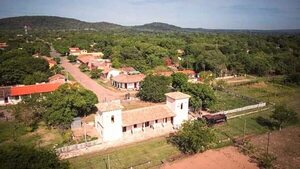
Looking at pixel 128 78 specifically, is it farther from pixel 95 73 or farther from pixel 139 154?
pixel 139 154

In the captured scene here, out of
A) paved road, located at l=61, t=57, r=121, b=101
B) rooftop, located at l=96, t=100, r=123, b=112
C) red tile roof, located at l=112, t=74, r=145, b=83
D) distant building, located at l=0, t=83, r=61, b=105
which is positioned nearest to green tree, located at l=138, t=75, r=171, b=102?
paved road, located at l=61, t=57, r=121, b=101

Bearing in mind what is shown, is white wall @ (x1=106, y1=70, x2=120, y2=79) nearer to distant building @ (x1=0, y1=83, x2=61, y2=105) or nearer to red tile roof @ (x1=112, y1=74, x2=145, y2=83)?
red tile roof @ (x1=112, y1=74, x2=145, y2=83)

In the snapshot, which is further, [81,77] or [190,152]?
[81,77]

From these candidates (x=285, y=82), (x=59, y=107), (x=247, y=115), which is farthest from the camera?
(x=285, y=82)

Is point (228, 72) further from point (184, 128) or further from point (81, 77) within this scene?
point (184, 128)

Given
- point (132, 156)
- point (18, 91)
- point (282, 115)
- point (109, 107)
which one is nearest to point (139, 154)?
point (132, 156)

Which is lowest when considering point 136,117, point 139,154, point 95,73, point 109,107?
point 139,154

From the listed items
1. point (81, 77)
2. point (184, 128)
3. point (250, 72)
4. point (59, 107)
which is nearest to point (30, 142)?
point (59, 107)
